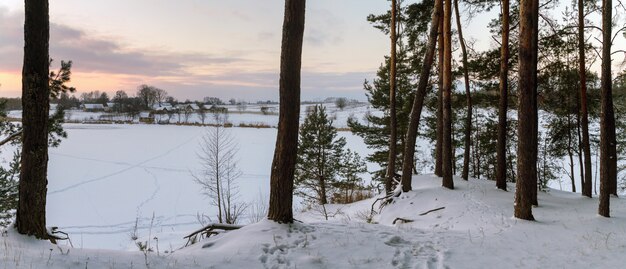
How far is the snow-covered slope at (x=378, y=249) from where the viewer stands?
4.19 m

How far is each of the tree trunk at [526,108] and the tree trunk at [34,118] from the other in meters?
8.12

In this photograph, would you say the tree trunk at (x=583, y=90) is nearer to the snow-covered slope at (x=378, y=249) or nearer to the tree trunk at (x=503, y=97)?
the tree trunk at (x=503, y=97)

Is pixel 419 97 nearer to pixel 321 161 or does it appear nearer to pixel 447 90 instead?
pixel 447 90

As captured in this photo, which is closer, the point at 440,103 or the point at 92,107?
the point at 440,103

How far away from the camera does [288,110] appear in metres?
5.64

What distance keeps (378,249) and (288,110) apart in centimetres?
239

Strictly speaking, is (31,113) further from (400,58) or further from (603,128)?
(400,58)

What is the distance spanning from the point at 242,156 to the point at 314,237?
35780mm

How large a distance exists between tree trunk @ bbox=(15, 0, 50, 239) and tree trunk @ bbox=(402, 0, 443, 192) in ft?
28.6

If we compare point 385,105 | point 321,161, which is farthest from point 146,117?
point 385,105

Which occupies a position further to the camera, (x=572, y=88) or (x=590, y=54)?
(x=572, y=88)

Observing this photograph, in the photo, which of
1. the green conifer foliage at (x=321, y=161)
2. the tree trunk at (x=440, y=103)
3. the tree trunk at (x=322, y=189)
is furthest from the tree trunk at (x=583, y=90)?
the tree trunk at (x=322, y=189)

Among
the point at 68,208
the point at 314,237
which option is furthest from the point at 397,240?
the point at 68,208

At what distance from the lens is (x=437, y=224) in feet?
28.7
